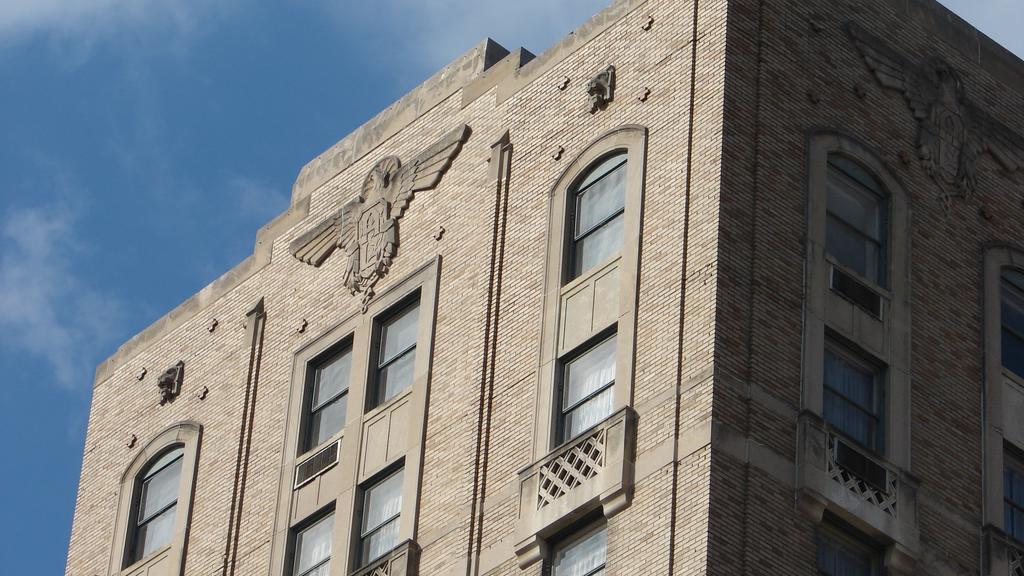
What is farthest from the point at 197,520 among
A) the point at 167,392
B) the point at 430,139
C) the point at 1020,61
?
the point at 1020,61

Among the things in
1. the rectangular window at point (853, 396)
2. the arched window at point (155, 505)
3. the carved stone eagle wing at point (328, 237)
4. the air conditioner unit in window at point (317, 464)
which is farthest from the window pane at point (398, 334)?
the rectangular window at point (853, 396)

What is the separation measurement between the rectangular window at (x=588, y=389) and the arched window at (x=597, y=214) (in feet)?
5.24

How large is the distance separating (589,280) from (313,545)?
20.5ft

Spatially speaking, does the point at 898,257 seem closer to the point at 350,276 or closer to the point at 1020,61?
the point at 1020,61

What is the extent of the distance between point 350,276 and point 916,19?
955 centimetres

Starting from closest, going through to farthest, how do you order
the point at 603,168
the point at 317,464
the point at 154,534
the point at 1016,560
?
the point at 1016,560 < the point at 603,168 < the point at 317,464 < the point at 154,534

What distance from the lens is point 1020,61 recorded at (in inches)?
1976

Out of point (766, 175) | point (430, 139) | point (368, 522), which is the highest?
point (430, 139)

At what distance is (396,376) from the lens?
48938 mm

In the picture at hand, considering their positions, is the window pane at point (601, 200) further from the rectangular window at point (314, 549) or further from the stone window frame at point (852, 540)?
the stone window frame at point (852, 540)

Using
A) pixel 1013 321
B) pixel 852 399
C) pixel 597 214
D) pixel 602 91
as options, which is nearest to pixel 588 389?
pixel 597 214

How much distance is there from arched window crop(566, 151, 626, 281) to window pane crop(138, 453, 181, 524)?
374 inches

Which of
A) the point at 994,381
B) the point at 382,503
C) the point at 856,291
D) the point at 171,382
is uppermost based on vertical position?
the point at 171,382

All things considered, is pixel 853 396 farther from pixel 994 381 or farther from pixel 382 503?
pixel 382 503
